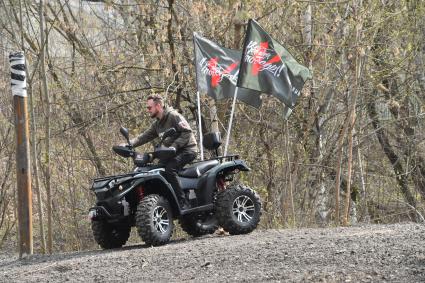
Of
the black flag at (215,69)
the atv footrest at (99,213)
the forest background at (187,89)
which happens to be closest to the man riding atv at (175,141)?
the atv footrest at (99,213)

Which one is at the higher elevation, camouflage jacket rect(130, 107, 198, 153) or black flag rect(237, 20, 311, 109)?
black flag rect(237, 20, 311, 109)

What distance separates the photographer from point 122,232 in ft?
40.6

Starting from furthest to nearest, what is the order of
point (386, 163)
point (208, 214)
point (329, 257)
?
point (386, 163) < point (208, 214) < point (329, 257)

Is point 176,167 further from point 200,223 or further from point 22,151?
point 22,151

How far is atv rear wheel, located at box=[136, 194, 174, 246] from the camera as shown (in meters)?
11.4

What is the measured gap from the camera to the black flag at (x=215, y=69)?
14.6 m

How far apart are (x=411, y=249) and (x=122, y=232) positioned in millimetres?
4715

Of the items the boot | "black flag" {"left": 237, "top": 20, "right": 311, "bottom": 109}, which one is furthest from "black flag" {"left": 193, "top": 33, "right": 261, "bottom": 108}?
the boot

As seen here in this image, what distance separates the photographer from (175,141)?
1218 centimetres

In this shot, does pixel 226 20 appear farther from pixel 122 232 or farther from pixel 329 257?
pixel 329 257

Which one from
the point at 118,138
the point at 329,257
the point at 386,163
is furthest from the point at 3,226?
the point at 329,257

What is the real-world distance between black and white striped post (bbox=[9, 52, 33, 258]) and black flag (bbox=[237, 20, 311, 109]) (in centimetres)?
400

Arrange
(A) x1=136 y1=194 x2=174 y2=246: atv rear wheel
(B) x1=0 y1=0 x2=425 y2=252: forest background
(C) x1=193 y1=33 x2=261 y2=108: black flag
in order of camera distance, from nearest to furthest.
→ (A) x1=136 y1=194 x2=174 y2=246: atv rear wheel
(C) x1=193 y1=33 x2=261 y2=108: black flag
(B) x1=0 y1=0 x2=425 y2=252: forest background

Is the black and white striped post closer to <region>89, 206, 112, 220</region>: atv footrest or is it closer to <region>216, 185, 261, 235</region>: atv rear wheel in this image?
<region>89, 206, 112, 220</region>: atv footrest
